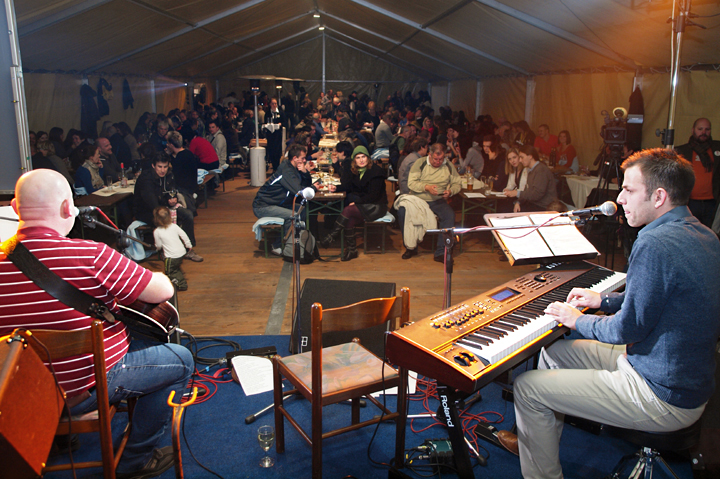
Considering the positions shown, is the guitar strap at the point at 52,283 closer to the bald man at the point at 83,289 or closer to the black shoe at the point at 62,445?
the bald man at the point at 83,289

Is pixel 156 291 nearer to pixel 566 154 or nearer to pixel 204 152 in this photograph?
pixel 204 152

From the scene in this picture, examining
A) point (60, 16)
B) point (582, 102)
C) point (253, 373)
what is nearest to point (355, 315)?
point (253, 373)

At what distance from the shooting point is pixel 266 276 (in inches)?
197

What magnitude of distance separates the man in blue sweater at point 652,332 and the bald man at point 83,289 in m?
1.51

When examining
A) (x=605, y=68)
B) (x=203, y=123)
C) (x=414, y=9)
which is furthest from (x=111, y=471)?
(x=203, y=123)

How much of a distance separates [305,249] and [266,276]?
46cm

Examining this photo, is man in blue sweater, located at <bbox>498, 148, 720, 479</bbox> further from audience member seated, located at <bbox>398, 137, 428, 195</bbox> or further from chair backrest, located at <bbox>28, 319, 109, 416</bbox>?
audience member seated, located at <bbox>398, 137, 428, 195</bbox>

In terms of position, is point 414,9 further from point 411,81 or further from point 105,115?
point 411,81

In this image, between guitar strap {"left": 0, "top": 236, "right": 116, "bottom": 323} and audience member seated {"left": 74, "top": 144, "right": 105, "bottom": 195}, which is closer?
guitar strap {"left": 0, "top": 236, "right": 116, "bottom": 323}

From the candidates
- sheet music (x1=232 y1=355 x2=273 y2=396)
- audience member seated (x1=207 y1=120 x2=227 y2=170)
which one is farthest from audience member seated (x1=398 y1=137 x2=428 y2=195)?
audience member seated (x1=207 y1=120 x2=227 y2=170)

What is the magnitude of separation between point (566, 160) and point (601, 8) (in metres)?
2.77

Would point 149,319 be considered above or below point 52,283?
below

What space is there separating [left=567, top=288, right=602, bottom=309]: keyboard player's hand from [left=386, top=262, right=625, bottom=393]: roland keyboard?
12 cm

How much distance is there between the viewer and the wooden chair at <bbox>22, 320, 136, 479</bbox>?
1771mm
